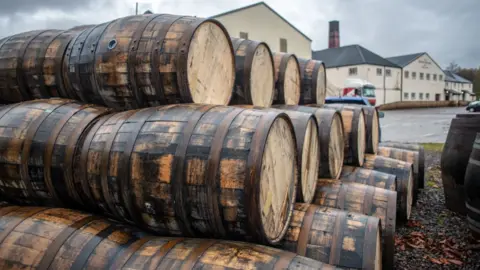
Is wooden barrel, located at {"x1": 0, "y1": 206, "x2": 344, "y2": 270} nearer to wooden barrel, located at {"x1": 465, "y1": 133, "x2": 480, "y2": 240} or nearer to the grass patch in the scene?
wooden barrel, located at {"x1": 465, "y1": 133, "x2": 480, "y2": 240}

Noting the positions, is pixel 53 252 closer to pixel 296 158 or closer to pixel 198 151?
pixel 198 151

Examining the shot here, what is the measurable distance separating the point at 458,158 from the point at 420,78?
4488 cm

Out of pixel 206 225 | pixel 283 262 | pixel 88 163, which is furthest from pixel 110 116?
pixel 283 262

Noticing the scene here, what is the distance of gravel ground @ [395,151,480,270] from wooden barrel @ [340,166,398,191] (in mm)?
700

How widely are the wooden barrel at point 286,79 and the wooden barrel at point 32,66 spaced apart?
2.46 metres

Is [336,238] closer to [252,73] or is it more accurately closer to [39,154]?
[252,73]

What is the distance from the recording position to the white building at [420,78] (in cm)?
4297

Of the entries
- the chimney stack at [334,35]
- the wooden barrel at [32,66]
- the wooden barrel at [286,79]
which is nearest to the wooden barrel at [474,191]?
the wooden barrel at [286,79]

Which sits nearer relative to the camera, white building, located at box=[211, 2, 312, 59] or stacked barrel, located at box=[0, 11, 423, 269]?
stacked barrel, located at box=[0, 11, 423, 269]

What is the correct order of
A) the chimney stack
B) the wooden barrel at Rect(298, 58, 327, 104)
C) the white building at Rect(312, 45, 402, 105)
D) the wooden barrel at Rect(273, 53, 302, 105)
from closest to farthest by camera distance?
the wooden barrel at Rect(273, 53, 302, 105) → the wooden barrel at Rect(298, 58, 327, 104) → the white building at Rect(312, 45, 402, 105) → the chimney stack

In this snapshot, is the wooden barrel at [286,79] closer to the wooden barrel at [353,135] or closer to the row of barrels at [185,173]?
the wooden barrel at [353,135]

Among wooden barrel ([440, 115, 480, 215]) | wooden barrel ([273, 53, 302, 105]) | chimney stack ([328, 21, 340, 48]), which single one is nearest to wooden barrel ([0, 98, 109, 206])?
wooden barrel ([273, 53, 302, 105])

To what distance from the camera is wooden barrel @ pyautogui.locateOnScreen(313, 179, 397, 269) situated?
341 cm

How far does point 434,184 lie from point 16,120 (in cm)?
706
